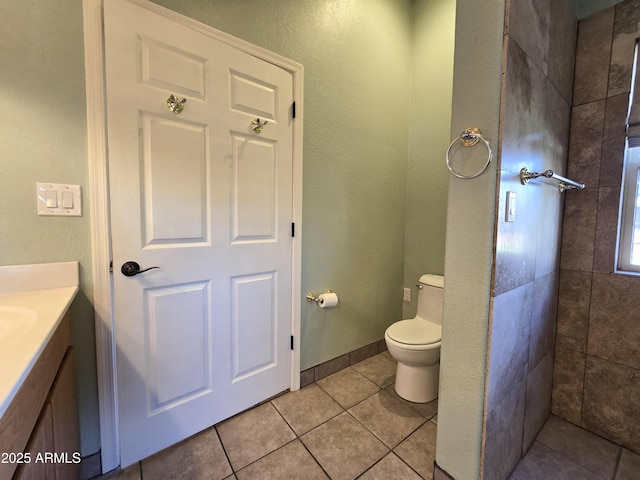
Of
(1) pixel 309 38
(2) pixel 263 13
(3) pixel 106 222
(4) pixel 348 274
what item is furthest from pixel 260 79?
(4) pixel 348 274

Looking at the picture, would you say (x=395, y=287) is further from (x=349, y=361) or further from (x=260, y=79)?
(x=260, y=79)

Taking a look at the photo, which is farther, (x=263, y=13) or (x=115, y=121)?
(x=263, y=13)

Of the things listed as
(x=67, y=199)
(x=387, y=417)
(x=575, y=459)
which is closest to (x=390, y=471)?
(x=387, y=417)

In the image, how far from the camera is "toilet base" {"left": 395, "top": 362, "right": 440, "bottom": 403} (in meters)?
1.68

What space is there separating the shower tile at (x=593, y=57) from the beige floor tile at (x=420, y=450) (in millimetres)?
1997

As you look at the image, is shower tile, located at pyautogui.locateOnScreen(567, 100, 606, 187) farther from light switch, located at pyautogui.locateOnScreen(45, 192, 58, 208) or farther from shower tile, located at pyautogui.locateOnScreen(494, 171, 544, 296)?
light switch, located at pyautogui.locateOnScreen(45, 192, 58, 208)

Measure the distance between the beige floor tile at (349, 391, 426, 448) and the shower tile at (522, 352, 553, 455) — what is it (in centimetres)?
51

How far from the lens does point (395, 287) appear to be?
7.59 ft

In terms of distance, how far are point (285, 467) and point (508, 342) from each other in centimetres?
114

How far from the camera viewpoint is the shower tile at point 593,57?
1.37 meters

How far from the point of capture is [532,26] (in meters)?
1.04

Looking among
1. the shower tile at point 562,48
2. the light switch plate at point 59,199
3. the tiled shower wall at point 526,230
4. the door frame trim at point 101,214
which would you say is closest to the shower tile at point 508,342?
the tiled shower wall at point 526,230

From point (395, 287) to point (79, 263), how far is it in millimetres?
2086

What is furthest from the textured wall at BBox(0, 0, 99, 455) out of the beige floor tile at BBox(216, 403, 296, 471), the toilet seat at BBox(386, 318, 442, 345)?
the toilet seat at BBox(386, 318, 442, 345)
